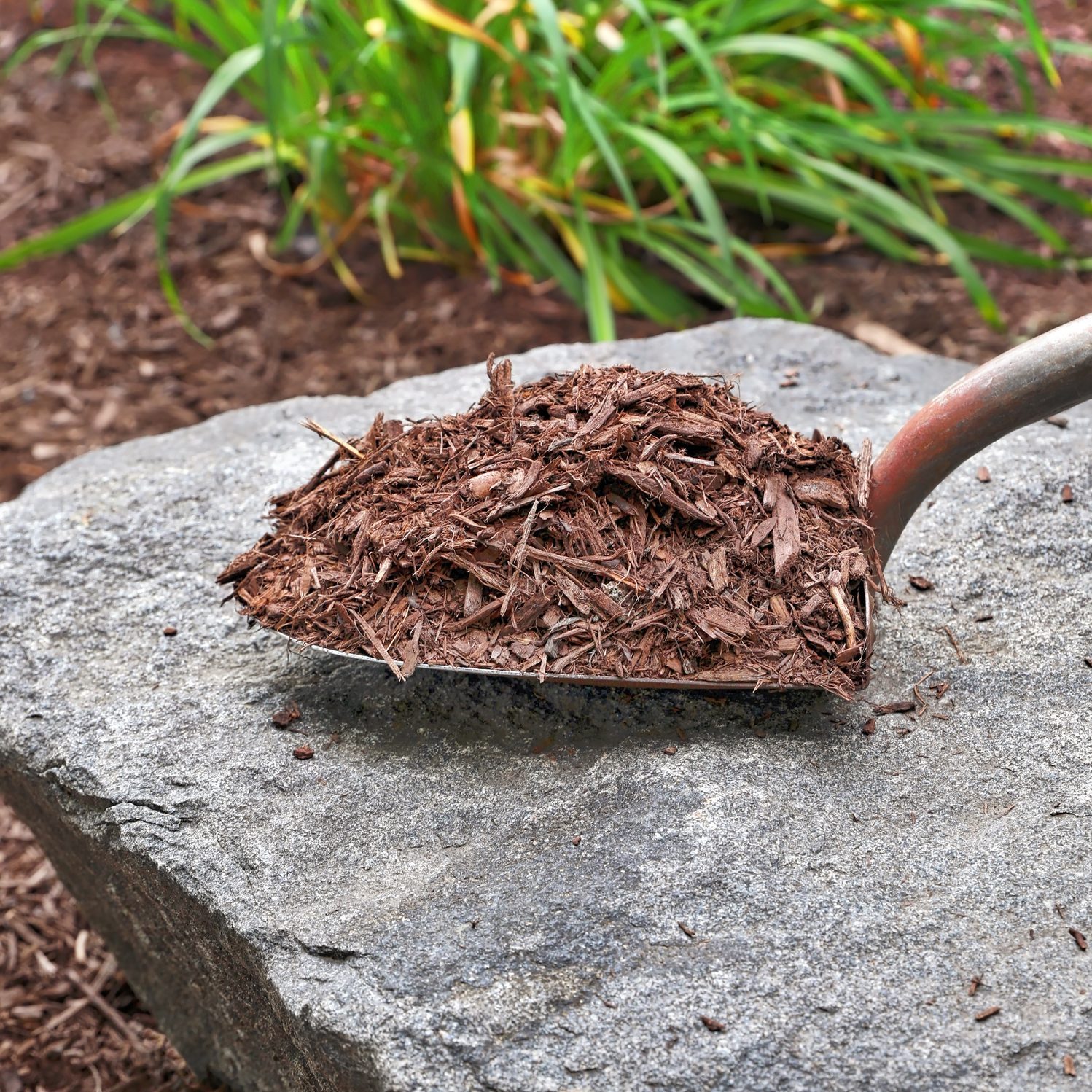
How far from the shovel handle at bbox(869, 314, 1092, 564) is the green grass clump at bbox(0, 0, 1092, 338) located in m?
1.21

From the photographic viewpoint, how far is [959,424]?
1357 mm

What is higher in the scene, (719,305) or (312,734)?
(312,734)

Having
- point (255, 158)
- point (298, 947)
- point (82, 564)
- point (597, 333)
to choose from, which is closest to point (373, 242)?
point (255, 158)

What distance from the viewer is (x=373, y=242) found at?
3287mm

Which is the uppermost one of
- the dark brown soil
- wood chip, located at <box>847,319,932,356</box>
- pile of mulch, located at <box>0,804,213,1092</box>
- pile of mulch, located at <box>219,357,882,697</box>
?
pile of mulch, located at <box>219,357,882,697</box>

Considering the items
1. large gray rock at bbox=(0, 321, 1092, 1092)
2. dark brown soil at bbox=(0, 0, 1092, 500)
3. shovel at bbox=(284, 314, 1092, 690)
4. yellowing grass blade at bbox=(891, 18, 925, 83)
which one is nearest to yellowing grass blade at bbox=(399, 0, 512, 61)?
dark brown soil at bbox=(0, 0, 1092, 500)

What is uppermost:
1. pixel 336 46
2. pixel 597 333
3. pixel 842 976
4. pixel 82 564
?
pixel 336 46

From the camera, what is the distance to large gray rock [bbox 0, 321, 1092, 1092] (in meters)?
1.07

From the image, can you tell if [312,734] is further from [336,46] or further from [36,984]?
[336,46]

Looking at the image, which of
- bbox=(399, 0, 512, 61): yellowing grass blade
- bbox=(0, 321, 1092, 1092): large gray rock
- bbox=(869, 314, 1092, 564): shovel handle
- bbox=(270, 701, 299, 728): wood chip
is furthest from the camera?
bbox=(399, 0, 512, 61): yellowing grass blade

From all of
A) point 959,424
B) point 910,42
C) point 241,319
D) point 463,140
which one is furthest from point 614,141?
point 959,424

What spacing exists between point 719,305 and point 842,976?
A: 2246 millimetres

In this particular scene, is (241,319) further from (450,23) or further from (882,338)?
(882,338)

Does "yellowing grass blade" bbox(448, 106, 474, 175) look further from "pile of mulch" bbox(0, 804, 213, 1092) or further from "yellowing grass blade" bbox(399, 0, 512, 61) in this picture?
"pile of mulch" bbox(0, 804, 213, 1092)
